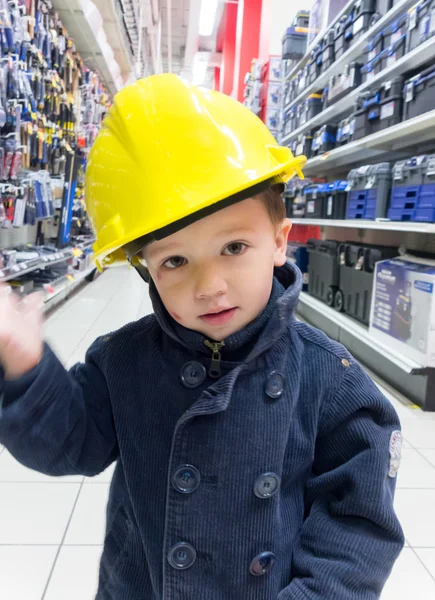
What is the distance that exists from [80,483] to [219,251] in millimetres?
1386

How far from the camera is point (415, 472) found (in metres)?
1.86

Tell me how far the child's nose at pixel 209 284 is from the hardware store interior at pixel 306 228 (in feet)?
0.20

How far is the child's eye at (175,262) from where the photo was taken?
0.61 meters

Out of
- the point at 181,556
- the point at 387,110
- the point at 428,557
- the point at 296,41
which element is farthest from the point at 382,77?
the point at 181,556

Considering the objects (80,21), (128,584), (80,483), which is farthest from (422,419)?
(80,21)

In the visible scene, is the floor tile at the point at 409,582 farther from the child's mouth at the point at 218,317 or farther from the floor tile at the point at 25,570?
the child's mouth at the point at 218,317

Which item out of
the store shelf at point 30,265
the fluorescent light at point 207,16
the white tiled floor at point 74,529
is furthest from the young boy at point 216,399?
the fluorescent light at point 207,16

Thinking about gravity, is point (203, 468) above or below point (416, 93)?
below

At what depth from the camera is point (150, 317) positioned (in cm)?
73

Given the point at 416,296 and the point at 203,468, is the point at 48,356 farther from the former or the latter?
the point at 416,296

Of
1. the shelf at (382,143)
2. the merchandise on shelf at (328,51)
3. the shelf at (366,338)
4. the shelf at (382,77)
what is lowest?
the shelf at (366,338)

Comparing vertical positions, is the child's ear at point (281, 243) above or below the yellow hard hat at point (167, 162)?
below

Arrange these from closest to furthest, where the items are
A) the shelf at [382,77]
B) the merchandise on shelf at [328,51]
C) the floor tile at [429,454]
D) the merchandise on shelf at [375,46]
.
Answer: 1. the floor tile at [429,454]
2. the shelf at [382,77]
3. the merchandise on shelf at [375,46]
4. the merchandise on shelf at [328,51]

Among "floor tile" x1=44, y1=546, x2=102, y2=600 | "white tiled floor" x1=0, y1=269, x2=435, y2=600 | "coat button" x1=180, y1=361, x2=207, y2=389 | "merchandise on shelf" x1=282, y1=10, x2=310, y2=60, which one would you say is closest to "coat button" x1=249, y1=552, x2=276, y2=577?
"coat button" x1=180, y1=361, x2=207, y2=389
